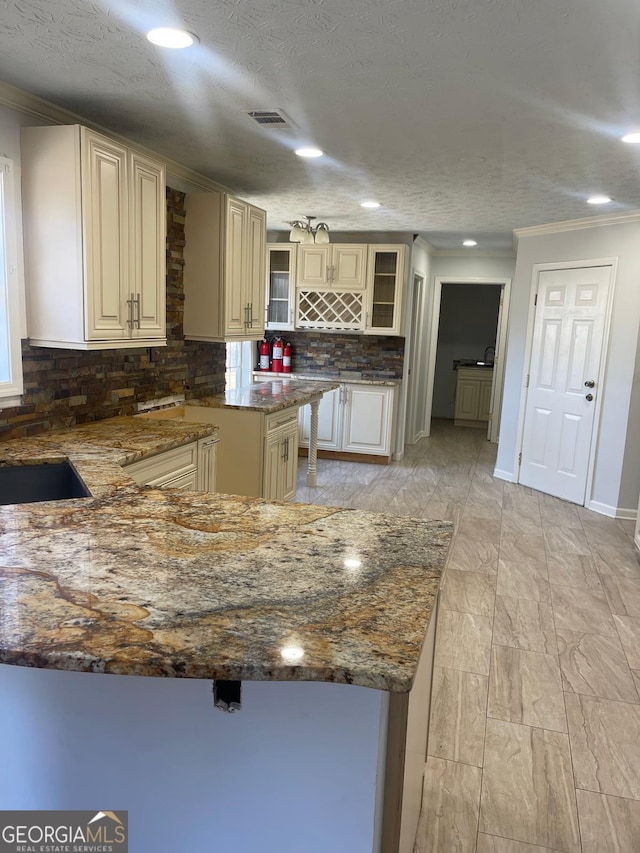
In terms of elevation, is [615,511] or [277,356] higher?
[277,356]

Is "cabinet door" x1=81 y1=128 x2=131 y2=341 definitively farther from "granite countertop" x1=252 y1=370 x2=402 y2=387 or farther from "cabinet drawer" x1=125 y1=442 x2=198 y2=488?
"granite countertop" x1=252 y1=370 x2=402 y2=387

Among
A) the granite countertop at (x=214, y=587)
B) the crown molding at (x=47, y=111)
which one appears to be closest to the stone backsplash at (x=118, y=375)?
the crown molding at (x=47, y=111)

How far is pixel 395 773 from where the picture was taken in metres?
1.29

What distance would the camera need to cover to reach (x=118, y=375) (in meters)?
3.61

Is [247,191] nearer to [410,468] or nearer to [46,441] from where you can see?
[46,441]

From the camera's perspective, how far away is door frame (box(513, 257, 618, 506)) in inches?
197

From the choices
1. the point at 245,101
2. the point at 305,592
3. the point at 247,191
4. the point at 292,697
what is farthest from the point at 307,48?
the point at 247,191

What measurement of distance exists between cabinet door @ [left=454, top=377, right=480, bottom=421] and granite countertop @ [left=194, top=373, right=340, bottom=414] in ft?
14.3

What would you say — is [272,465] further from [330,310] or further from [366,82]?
[330,310]

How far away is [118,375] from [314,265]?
346 cm

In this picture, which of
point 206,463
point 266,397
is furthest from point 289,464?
point 206,463

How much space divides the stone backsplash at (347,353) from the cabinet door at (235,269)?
2.56 m

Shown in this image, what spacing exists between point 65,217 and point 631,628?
11.1 feet

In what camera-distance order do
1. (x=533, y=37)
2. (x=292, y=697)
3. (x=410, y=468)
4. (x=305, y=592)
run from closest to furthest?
1. (x=292, y=697)
2. (x=305, y=592)
3. (x=533, y=37)
4. (x=410, y=468)
